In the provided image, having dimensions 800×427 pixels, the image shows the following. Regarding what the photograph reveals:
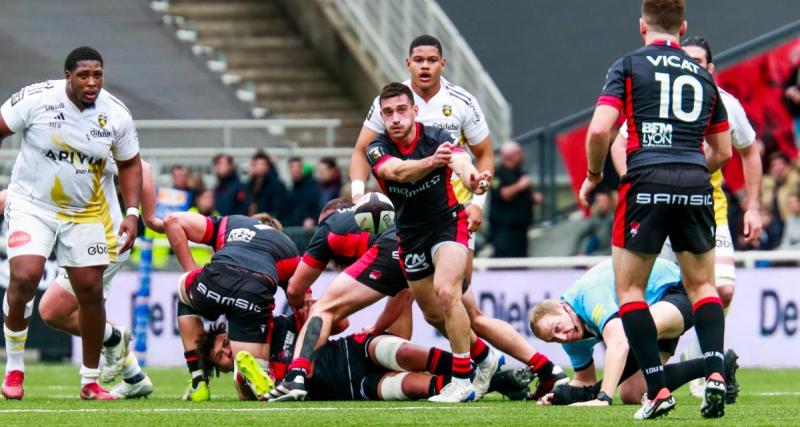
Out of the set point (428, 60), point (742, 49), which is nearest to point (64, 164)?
point (428, 60)

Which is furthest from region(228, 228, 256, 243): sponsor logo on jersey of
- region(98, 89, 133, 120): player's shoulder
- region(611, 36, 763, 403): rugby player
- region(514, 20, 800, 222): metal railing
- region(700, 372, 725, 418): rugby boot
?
region(514, 20, 800, 222): metal railing

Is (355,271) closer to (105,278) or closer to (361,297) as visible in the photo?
(361,297)

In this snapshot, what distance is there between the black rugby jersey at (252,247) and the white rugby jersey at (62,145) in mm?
1012

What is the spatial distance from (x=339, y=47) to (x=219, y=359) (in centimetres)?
1577

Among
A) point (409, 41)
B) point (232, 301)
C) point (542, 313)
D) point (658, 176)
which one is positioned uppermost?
point (409, 41)

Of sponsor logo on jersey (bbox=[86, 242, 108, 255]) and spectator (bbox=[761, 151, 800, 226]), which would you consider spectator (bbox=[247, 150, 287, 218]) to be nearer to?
spectator (bbox=[761, 151, 800, 226])

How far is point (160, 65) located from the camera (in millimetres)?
27531

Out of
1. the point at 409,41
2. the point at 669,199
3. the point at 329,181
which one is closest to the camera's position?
the point at 669,199

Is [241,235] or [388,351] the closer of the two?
[388,351]

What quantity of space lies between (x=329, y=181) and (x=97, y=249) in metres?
8.53

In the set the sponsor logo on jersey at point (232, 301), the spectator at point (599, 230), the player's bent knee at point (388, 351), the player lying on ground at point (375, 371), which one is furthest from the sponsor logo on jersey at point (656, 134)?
the spectator at point (599, 230)

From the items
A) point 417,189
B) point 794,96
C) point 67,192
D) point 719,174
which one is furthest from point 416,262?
point 794,96

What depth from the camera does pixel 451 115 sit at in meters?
11.6

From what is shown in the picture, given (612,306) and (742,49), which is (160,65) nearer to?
(742,49)
